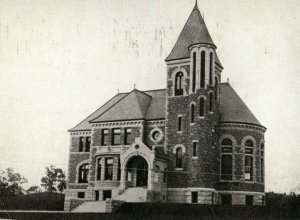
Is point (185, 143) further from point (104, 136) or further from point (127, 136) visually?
point (104, 136)

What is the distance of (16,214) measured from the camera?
34.1 meters

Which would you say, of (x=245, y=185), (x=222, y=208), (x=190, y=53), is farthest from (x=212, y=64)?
(x=222, y=208)

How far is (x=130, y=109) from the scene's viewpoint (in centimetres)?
4403

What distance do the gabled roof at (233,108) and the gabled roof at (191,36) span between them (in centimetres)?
567

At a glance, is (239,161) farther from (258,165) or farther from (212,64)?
(212,64)

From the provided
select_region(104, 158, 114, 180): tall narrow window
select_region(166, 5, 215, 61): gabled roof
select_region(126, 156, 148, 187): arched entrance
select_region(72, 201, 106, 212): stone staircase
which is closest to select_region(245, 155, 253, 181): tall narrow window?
select_region(126, 156, 148, 187): arched entrance

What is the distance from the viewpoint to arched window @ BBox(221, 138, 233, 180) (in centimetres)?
4053

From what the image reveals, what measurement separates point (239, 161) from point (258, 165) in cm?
215

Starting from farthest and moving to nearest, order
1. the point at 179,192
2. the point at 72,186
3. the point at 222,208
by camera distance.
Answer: the point at 72,186 → the point at 179,192 → the point at 222,208

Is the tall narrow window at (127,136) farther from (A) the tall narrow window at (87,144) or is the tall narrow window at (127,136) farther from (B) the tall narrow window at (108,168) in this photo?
(A) the tall narrow window at (87,144)

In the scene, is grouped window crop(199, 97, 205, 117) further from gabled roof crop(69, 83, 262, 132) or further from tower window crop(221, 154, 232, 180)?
tower window crop(221, 154, 232, 180)

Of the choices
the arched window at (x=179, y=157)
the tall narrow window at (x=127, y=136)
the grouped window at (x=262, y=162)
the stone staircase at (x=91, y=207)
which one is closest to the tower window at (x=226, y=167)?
the grouped window at (x=262, y=162)

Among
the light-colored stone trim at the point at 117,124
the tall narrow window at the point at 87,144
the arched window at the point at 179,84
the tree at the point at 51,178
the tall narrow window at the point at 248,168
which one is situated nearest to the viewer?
the tall narrow window at the point at 248,168

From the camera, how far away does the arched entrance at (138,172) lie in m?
40.8
